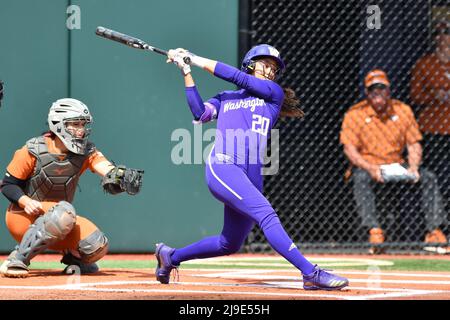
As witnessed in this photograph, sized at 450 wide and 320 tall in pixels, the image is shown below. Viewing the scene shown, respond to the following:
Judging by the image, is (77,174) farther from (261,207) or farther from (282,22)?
(282,22)

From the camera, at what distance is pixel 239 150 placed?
6.36m

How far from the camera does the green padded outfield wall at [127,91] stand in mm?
9570

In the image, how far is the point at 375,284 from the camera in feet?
22.0

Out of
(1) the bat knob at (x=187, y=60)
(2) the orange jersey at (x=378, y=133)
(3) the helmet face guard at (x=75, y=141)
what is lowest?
(3) the helmet face guard at (x=75, y=141)

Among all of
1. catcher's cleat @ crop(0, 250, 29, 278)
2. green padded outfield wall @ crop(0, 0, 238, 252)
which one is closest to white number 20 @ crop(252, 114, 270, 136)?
catcher's cleat @ crop(0, 250, 29, 278)

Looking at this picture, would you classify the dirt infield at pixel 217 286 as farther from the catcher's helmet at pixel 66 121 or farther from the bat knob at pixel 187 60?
the bat knob at pixel 187 60

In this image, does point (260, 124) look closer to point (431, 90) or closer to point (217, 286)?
point (217, 286)

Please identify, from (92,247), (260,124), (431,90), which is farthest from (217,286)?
(431,90)

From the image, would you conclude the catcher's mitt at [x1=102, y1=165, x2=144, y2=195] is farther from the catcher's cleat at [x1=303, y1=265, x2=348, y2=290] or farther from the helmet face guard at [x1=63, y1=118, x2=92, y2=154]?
the catcher's cleat at [x1=303, y1=265, x2=348, y2=290]

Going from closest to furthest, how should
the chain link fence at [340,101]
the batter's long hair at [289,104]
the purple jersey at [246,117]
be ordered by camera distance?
the purple jersey at [246,117] < the batter's long hair at [289,104] < the chain link fence at [340,101]

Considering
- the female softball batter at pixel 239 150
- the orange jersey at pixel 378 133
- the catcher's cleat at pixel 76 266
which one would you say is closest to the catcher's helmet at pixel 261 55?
the female softball batter at pixel 239 150

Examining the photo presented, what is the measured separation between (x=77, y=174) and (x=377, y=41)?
475 centimetres

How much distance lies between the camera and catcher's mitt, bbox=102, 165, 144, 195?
7.08 meters

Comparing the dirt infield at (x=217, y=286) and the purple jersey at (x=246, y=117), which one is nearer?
the dirt infield at (x=217, y=286)
